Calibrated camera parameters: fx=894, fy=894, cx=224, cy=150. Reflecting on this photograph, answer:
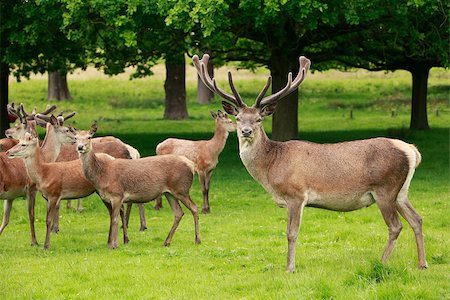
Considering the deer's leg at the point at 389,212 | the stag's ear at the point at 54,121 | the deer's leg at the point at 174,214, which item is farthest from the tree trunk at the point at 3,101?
the deer's leg at the point at 389,212

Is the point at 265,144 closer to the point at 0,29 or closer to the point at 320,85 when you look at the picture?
the point at 0,29

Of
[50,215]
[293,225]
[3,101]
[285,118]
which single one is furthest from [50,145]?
[3,101]

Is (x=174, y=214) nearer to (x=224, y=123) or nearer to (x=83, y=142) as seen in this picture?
(x=83, y=142)

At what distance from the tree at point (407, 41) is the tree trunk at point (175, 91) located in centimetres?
699

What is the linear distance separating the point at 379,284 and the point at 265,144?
7.22 ft

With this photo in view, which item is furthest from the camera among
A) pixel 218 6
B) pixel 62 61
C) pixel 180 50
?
pixel 62 61

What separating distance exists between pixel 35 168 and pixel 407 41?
11.3 m

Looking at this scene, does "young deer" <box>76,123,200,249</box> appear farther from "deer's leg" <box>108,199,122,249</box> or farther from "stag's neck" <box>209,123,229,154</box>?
"stag's neck" <box>209,123,229,154</box>

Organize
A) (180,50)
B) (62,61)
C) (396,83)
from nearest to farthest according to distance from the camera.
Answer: (180,50) < (62,61) < (396,83)

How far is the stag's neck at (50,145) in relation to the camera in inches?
519

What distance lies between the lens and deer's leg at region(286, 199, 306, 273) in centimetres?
888

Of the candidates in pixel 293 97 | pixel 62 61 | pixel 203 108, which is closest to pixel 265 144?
pixel 293 97

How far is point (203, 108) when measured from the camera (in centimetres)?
3572

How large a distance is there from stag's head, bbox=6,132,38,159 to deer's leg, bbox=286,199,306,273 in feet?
13.2
